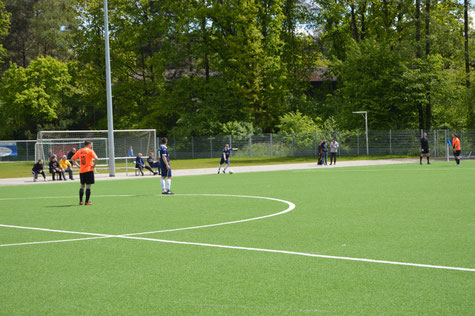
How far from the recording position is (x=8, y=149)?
177ft

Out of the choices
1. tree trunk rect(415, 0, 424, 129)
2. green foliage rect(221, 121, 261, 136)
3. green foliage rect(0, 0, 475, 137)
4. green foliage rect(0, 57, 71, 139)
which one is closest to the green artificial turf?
green foliage rect(221, 121, 261, 136)

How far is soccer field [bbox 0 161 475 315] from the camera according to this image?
5.66 m

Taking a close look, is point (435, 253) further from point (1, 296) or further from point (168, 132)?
point (168, 132)

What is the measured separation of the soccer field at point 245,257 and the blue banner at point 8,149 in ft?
138

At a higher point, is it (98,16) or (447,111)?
(98,16)

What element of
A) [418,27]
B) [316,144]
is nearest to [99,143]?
[316,144]

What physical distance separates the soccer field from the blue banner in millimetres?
41927

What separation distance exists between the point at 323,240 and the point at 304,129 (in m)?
42.4

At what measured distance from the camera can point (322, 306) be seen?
5.44 m

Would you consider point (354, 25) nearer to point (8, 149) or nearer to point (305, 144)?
point (305, 144)

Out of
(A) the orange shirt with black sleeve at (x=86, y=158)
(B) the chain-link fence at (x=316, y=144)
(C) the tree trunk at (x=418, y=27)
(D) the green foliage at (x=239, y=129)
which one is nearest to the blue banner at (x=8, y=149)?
(B) the chain-link fence at (x=316, y=144)

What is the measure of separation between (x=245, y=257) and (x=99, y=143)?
29882 mm

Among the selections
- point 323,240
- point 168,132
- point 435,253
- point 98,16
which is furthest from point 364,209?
point 98,16

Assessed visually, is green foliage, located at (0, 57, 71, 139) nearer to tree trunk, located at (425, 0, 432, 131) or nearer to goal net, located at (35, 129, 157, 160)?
goal net, located at (35, 129, 157, 160)
